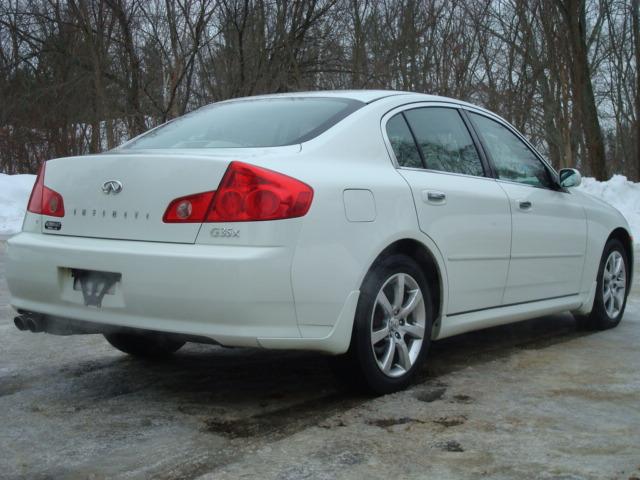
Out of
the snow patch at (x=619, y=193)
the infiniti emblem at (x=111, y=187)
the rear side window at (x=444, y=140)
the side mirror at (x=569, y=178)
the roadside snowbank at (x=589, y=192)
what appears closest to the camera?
the infiniti emblem at (x=111, y=187)

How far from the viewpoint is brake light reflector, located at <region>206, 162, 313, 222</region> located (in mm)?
3424

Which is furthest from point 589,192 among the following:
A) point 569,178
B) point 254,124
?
point 254,124

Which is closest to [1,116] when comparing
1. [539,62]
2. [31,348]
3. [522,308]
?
[539,62]

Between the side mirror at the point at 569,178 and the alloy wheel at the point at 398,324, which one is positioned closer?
the alloy wheel at the point at 398,324

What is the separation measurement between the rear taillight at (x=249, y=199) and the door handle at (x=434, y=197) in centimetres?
84

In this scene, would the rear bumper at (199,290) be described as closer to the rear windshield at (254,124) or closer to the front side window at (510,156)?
the rear windshield at (254,124)

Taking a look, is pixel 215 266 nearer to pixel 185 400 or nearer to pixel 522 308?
pixel 185 400

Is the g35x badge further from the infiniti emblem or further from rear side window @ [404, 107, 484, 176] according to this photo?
rear side window @ [404, 107, 484, 176]

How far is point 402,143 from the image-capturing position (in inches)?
170

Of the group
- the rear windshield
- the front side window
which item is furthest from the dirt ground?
the rear windshield

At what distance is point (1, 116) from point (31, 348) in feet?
57.8

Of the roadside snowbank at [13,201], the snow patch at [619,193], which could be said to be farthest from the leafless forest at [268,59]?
the snow patch at [619,193]

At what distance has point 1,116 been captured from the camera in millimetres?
21172

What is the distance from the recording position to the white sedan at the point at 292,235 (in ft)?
11.2
